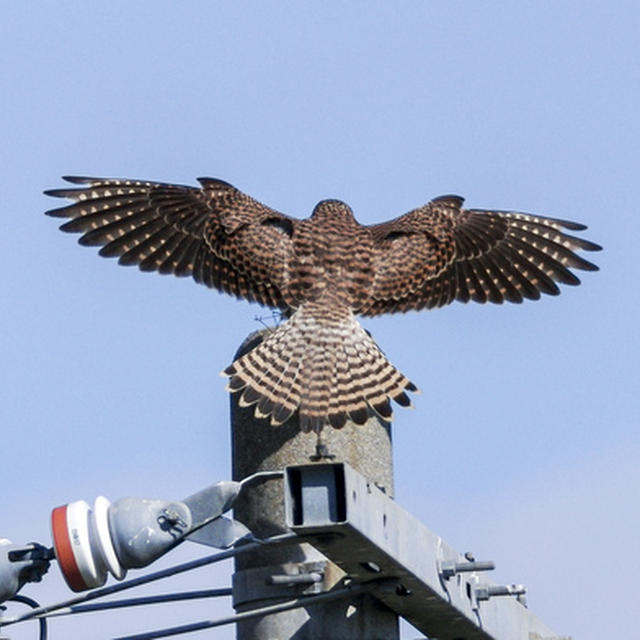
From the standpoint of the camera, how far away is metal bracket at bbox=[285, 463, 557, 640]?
4539 millimetres

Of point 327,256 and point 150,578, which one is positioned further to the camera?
point 327,256

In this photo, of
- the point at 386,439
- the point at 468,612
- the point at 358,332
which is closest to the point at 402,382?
the point at 358,332

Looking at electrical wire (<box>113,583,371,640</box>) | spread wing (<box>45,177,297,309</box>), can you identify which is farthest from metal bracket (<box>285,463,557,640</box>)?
spread wing (<box>45,177,297,309</box>)

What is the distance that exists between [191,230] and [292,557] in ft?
17.3

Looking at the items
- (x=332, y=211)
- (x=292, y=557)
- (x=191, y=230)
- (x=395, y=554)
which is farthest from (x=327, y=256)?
(x=395, y=554)

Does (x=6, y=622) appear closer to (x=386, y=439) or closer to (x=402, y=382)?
(x=386, y=439)

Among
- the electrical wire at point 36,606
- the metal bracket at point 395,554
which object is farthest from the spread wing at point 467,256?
the electrical wire at point 36,606

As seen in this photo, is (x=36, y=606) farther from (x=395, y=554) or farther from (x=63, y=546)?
(x=395, y=554)

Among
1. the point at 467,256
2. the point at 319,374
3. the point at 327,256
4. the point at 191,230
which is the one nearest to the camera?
the point at 319,374

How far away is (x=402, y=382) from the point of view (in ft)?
28.5

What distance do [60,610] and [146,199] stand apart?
19.6 ft

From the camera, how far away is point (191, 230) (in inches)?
421

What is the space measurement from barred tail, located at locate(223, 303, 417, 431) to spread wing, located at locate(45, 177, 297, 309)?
0.48 meters

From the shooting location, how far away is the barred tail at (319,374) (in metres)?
7.06
